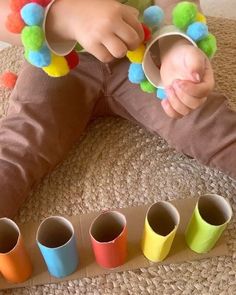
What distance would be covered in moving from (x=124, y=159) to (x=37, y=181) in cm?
15

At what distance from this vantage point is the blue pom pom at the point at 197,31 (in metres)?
0.61

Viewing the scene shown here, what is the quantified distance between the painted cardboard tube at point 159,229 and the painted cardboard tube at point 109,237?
0.03 metres

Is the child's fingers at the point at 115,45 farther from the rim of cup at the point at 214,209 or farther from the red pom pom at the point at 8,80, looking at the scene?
the red pom pom at the point at 8,80

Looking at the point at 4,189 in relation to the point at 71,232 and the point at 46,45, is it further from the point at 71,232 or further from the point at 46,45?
the point at 46,45

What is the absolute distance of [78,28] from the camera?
61 centimetres

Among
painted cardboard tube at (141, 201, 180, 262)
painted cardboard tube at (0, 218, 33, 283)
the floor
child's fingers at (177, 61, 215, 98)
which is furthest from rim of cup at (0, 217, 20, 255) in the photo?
the floor

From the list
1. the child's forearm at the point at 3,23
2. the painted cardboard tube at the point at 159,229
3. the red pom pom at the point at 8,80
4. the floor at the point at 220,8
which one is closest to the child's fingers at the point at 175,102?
the painted cardboard tube at the point at 159,229

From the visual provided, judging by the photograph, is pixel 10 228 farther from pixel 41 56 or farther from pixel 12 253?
pixel 41 56

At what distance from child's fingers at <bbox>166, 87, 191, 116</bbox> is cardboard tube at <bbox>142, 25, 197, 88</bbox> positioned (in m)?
0.03

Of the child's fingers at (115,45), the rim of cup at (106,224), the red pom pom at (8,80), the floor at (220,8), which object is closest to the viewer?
the child's fingers at (115,45)

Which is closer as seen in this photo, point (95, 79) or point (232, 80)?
point (95, 79)

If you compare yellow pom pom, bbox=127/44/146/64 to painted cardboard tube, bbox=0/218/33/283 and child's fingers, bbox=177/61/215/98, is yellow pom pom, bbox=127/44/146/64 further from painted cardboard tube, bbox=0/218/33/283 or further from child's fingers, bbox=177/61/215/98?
painted cardboard tube, bbox=0/218/33/283

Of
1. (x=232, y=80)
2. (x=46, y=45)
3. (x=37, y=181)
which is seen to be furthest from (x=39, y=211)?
(x=232, y=80)

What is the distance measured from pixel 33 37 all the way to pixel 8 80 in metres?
0.39
